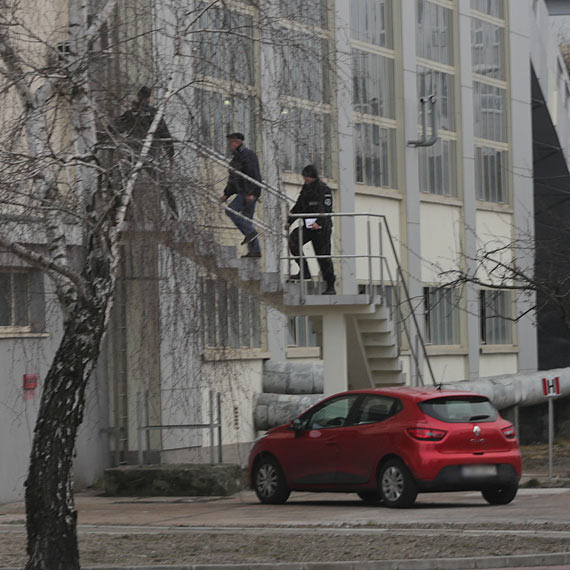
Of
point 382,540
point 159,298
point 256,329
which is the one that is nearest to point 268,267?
point 256,329

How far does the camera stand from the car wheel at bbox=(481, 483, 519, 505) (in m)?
18.2

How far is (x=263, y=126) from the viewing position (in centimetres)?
1280

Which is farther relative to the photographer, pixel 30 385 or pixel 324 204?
pixel 324 204

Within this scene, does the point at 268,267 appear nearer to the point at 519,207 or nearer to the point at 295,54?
the point at 295,54

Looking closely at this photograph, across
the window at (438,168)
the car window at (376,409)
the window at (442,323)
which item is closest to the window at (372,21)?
the window at (438,168)

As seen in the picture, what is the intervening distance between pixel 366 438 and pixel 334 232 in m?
8.67

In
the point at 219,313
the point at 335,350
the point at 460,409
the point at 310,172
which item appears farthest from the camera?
the point at 335,350

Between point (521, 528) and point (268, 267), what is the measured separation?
9919mm

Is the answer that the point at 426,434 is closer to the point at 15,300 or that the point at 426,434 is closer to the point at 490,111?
the point at 15,300

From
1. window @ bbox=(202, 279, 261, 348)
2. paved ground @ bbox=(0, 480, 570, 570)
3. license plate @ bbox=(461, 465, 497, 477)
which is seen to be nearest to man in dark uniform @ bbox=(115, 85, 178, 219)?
window @ bbox=(202, 279, 261, 348)

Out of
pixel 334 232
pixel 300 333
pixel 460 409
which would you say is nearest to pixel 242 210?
pixel 460 409

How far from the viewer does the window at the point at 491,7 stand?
35938mm

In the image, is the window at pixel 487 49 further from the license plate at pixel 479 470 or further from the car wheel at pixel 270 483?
the license plate at pixel 479 470

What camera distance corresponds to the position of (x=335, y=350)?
21.8m
